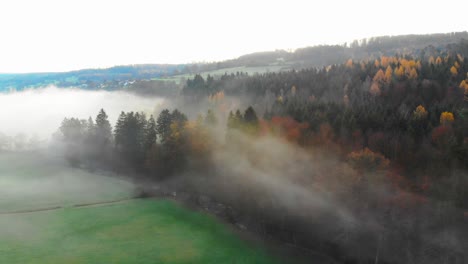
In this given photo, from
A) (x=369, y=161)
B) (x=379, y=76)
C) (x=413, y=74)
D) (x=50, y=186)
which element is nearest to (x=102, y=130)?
(x=50, y=186)

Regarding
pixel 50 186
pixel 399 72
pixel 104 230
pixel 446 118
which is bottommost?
pixel 104 230

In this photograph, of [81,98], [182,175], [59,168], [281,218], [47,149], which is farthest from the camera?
[81,98]

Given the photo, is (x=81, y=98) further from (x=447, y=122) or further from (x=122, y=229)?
(x=447, y=122)

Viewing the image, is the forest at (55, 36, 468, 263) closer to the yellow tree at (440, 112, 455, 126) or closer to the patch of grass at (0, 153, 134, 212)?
the yellow tree at (440, 112, 455, 126)

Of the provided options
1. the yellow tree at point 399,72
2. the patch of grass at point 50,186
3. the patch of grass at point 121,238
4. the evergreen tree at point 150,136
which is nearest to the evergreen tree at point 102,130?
the patch of grass at point 50,186

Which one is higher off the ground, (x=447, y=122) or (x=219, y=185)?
(x=447, y=122)

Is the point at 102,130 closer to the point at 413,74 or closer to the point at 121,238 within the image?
the point at 121,238

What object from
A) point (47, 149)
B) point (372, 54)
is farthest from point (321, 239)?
point (372, 54)
